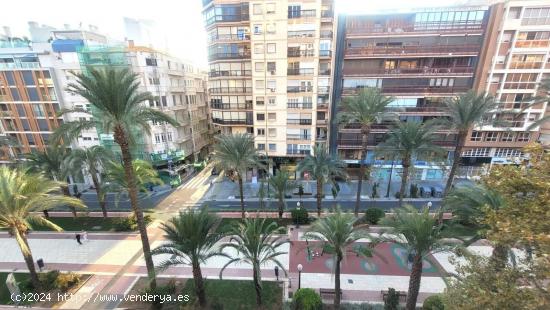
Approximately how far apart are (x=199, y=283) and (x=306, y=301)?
245 inches

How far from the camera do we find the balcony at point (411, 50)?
29.5m

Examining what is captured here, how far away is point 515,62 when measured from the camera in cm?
2934

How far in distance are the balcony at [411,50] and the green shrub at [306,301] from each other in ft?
94.1

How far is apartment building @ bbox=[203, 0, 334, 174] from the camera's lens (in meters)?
29.5

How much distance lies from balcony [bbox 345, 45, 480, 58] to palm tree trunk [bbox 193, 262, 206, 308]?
30.1 meters

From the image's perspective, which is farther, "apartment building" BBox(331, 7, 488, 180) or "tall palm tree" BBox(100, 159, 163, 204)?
"apartment building" BBox(331, 7, 488, 180)

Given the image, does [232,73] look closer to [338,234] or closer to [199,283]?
[199,283]

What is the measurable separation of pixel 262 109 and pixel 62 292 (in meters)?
26.9

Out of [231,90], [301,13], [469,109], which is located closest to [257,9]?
[301,13]

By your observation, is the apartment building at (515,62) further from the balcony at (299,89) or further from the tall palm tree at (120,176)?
the tall palm tree at (120,176)

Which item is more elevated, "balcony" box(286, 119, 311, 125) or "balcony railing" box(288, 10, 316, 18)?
"balcony railing" box(288, 10, 316, 18)

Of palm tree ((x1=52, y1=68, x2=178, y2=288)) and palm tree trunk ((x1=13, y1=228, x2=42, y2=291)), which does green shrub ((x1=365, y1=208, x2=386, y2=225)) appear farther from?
palm tree trunk ((x1=13, y1=228, x2=42, y2=291))

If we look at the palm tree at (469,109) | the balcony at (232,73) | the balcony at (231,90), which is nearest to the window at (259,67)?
the balcony at (232,73)

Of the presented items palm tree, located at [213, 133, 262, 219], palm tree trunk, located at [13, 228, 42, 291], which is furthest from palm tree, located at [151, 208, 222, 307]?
palm tree, located at [213, 133, 262, 219]
